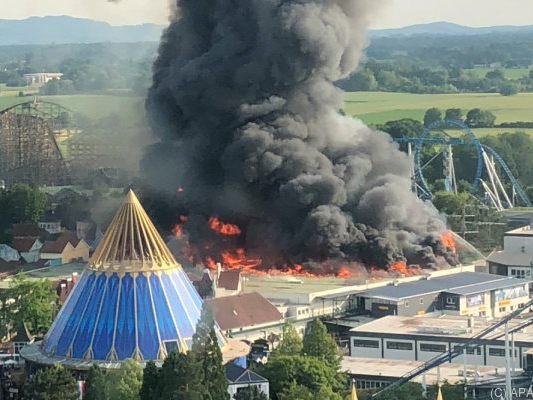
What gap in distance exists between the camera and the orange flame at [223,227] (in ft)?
136

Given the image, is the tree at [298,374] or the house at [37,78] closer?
the tree at [298,374]

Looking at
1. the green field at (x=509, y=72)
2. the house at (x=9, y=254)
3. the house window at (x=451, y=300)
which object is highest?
the house window at (x=451, y=300)

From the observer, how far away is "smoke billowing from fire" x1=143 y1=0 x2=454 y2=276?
40.3 meters

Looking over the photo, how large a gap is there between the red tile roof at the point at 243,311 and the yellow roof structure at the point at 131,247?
145 inches

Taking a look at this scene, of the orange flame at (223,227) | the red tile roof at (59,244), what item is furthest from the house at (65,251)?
the orange flame at (223,227)

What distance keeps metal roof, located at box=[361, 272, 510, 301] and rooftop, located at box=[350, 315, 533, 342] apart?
2.03 metres

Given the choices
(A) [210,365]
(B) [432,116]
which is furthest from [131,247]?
(B) [432,116]

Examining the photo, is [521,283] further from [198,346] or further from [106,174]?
[106,174]

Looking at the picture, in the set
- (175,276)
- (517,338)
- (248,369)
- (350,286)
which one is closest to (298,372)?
(248,369)

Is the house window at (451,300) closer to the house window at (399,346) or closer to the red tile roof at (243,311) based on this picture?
the red tile roof at (243,311)

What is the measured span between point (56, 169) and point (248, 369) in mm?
39504

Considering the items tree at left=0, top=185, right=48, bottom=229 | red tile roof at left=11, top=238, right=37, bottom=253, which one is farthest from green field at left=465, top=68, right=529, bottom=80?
red tile roof at left=11, top=238, right=37, bottom=253

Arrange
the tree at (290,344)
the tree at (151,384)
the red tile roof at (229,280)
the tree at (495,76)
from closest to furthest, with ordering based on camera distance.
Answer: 1. the tree at (151,384)
2. the tree at (290,344)
3. the red tile roof at (229,280)
4. the tree at (495,76)

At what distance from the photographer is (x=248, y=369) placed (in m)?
25.3
